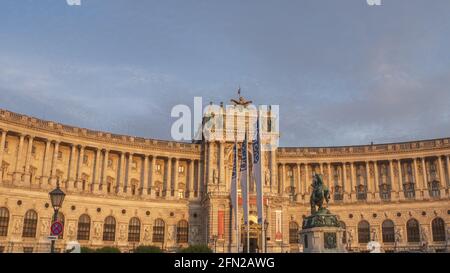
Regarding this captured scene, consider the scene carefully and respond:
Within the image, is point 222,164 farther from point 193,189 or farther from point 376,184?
point 376,184

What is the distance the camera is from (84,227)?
69.7m

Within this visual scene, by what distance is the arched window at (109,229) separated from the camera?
234ft

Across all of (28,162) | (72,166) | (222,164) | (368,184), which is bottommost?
(368,184)

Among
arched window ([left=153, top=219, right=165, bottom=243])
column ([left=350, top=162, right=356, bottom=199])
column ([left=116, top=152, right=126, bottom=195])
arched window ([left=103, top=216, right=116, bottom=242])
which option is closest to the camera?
arched window ([left=103, top=216, right=116, bottom=242])

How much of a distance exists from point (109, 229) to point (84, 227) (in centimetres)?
411

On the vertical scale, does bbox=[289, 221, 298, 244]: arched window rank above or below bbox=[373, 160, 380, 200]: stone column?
below

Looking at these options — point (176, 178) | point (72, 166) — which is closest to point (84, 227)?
point (72, 166)

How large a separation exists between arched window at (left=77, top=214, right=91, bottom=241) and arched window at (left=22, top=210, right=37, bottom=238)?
22.9ft

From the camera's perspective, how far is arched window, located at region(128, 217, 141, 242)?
73.4 m

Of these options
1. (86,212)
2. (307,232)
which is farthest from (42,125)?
(307,232)

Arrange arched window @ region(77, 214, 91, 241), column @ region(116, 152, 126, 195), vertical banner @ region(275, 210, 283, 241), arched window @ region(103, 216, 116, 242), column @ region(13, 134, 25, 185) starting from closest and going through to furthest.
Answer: column @ region(13, 134, 25, 185), arched window @ region(77, 214, 91, 241), arched window @ region(103, 216, 116, 242), vertical banner @ region(275, 210, 283, 241), column @ region(116, 152, 126, 195)

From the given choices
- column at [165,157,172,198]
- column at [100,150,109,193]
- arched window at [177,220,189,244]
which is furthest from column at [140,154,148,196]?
arched window at [177,220,189,244]

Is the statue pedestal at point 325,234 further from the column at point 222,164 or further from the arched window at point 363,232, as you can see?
the arched window at point 363,232

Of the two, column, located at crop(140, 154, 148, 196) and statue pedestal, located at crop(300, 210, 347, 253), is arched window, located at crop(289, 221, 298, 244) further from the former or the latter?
statue pedestal, located at crop(300, 210, 347, 253)
